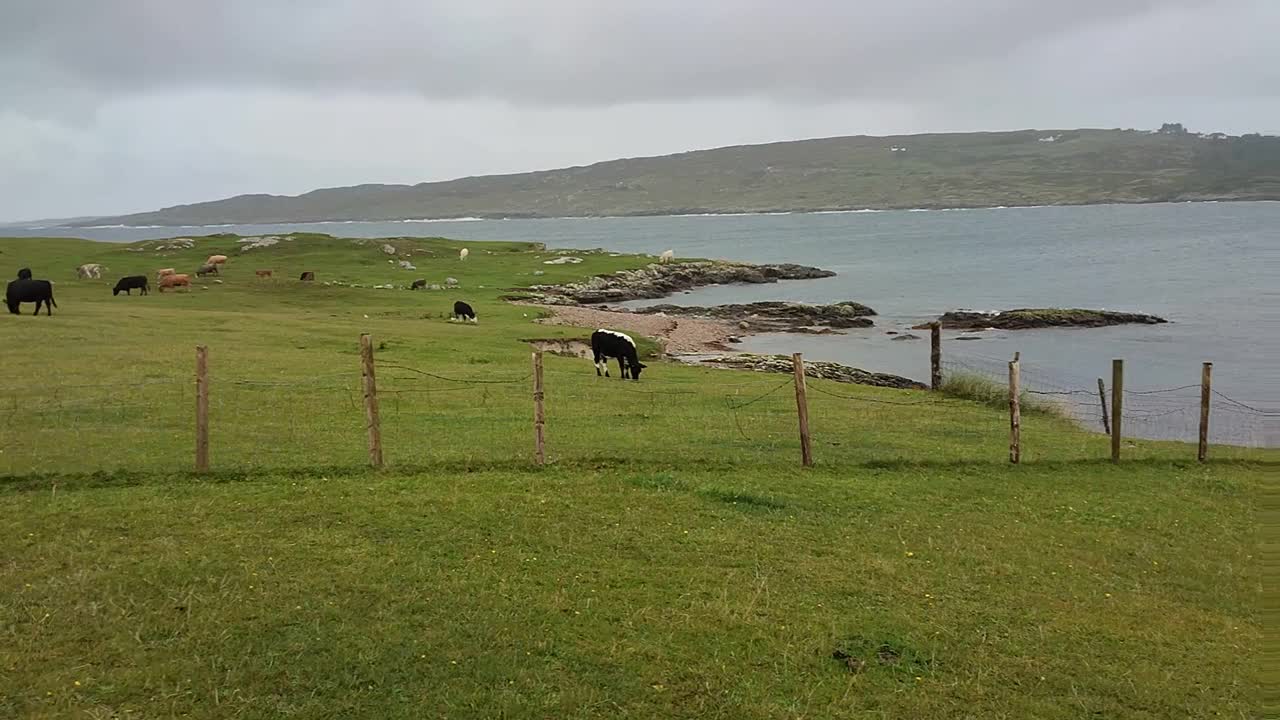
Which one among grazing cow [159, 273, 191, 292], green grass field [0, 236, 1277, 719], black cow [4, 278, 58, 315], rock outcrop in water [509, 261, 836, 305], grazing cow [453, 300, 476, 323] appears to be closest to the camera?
green grass field [0, 236, 1277, 719]

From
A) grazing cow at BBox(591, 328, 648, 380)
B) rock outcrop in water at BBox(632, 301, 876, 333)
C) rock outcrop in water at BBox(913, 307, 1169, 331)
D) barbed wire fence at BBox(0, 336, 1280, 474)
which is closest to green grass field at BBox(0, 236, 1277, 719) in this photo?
barbed wire fence at BBox(0, 336, 1280, 474)

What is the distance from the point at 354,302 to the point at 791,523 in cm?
4438

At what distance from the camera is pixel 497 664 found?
926 cm

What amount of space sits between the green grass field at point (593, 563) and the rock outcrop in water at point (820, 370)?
16602mm

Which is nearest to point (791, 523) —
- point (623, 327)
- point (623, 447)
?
point (623, 447)

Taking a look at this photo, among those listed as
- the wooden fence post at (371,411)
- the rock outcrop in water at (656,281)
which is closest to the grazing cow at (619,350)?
the wooden fence post at (371,411)

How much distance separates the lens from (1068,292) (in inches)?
3297

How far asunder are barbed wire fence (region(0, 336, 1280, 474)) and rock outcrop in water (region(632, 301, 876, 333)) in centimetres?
3380

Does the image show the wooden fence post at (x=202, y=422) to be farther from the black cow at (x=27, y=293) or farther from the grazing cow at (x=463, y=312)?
the grazing cow at (x=463, y=312)

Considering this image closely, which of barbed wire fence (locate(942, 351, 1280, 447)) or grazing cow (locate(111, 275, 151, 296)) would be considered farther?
grazing cow (locate(111, 275, 151, 296))

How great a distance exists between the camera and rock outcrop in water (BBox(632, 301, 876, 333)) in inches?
2586

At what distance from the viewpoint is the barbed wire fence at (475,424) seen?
17.3m

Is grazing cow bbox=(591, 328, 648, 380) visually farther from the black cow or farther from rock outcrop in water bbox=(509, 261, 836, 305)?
rock outcrop in water bbox=(509, 261, 836, 305)

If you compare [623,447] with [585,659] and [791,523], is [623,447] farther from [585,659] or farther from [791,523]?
[585,659]
